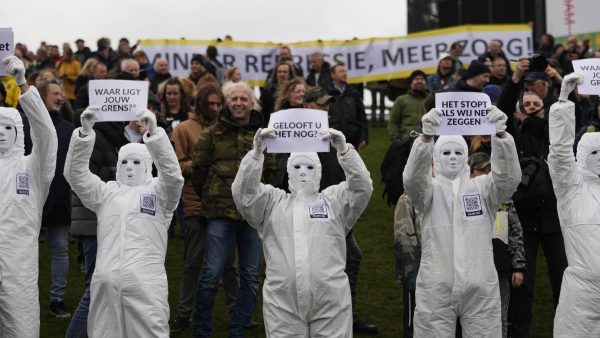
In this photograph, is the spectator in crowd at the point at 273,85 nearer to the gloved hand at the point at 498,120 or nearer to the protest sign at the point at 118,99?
the protest sign at the point at 118,99

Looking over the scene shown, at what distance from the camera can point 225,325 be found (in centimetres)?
1135

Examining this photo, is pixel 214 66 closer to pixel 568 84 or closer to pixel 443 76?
pixel 443 76

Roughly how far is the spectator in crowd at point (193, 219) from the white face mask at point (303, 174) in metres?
1.73

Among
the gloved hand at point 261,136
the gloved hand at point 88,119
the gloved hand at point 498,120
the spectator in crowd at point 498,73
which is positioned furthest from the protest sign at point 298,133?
the spectator in crowd at point 498,73

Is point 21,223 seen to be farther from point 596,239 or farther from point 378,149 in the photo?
point 378,149

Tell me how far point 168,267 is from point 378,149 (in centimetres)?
865

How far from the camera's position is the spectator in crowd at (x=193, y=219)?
34.9 feet

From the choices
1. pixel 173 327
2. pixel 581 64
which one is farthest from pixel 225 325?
pixel 581 64

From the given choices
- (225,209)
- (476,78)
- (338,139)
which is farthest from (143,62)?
(338,139)

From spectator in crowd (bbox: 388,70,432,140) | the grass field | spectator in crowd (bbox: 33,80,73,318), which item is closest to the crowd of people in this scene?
spectator in crowd (bbox: 33,80,73,318)

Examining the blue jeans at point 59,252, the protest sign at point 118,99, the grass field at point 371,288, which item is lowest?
the grass field at point 371,288

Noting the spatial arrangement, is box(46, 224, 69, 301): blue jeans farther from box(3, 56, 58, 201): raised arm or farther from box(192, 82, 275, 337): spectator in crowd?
box(3, 56, 58, 201): raised arm

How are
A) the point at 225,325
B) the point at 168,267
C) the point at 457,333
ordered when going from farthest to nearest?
the point at 168,267
the point at 225,325
the point at 457,333

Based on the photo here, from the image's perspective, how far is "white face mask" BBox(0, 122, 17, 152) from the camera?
9.03 m
